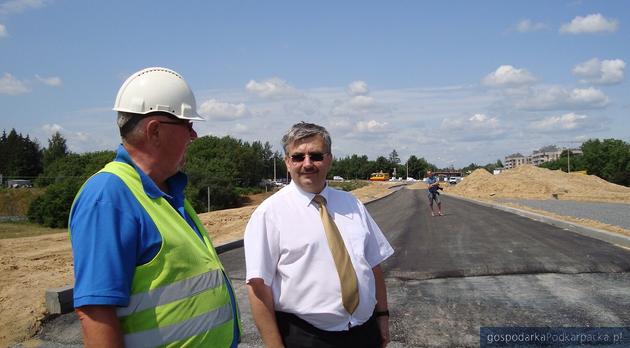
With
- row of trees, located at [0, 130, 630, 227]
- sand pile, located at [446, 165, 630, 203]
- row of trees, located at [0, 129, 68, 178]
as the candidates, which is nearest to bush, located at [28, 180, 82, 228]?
row of trees, located at [0, 130, 630, 227]

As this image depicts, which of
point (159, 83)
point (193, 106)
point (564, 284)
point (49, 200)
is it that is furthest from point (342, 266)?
point (49, 200)

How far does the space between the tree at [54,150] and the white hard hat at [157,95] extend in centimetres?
10770

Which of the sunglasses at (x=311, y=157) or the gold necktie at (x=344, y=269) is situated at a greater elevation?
the sunglasses at (x=311, y=157)

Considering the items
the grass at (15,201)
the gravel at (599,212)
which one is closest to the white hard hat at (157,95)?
the gravel at (599,212)

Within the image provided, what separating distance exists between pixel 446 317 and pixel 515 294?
1595 millimetres

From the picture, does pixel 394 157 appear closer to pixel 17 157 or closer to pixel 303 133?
pixel 17 157

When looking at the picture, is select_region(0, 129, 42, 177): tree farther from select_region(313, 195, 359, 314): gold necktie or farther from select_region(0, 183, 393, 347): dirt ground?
select_region(313, 195, 359, 314): gold necktie

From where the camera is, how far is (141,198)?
198 centimetres

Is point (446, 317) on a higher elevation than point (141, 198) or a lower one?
lower

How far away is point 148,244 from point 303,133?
1.47 m

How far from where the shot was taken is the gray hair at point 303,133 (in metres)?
3.16

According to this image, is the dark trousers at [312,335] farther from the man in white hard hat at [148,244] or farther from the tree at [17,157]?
the tree at [17,157]

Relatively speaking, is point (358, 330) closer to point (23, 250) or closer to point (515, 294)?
point (515, 294)

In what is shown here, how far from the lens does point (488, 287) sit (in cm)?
752
